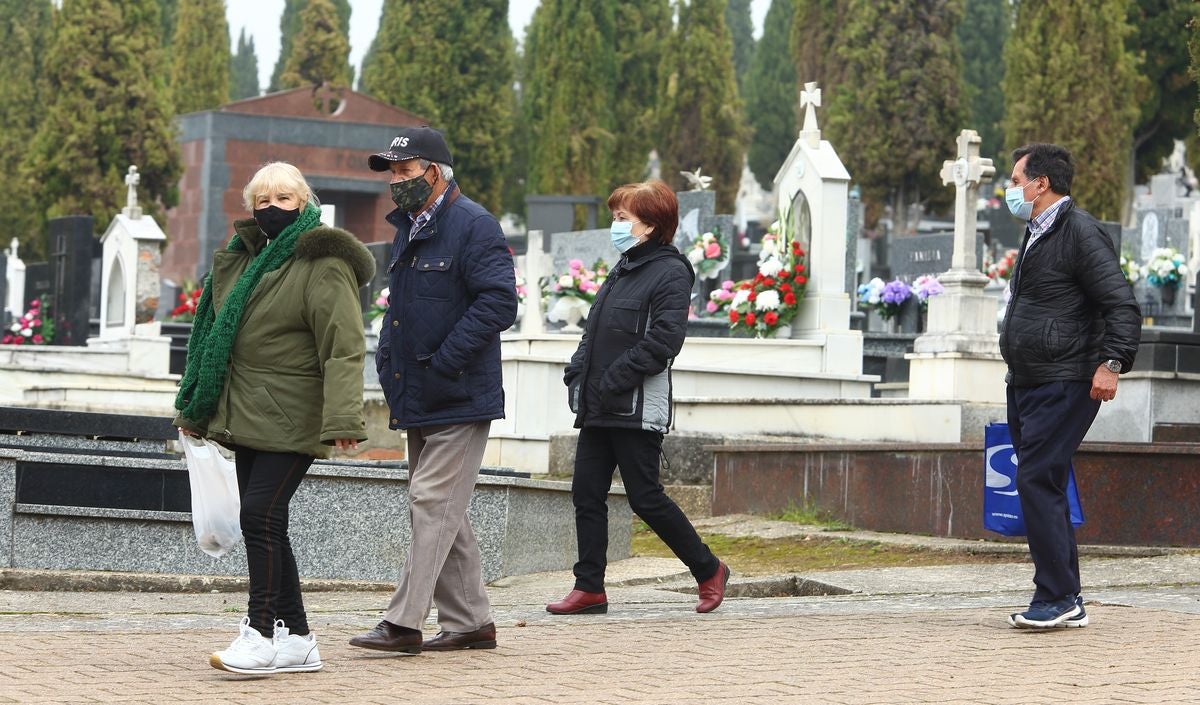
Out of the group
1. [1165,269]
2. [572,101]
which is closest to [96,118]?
[572,101]

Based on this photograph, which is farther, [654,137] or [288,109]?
[654,137]

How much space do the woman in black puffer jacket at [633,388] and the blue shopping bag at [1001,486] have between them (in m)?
1.13

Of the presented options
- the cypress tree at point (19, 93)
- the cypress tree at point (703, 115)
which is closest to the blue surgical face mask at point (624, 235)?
the cypress tree at point (19, 93)

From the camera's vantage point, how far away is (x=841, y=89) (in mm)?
46781

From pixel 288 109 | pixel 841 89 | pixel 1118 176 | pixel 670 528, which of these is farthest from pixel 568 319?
pixel 841 89

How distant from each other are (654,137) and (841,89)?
863 cm

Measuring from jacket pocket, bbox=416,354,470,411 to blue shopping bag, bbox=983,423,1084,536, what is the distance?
8.02ft

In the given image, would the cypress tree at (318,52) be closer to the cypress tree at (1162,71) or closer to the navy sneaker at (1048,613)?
the cypress tree at (1162,71)

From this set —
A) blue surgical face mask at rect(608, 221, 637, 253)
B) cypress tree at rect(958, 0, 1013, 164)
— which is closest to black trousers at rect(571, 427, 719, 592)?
blue surgical face mask at rect(608, 221, 637, 253)

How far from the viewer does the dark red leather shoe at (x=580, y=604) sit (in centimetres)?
698

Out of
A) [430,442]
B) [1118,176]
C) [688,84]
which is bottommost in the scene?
[430,442]

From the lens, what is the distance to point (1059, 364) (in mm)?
6434

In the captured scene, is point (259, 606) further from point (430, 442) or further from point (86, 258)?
point (86, 258)

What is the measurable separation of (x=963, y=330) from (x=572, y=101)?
38.3 m
